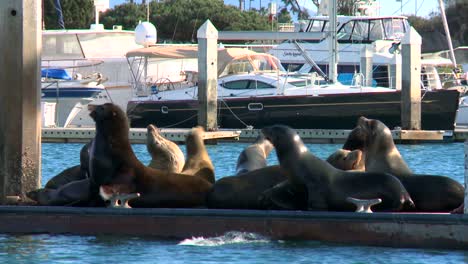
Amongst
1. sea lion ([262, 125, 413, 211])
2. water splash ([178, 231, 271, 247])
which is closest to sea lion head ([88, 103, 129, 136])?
water splash ([178, 231, 271, 247])

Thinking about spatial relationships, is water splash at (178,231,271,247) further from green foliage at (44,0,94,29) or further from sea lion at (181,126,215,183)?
green foliage at (44,0,94,29)

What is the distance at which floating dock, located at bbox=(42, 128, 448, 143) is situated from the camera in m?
27.1

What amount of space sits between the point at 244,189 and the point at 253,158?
142 centimetres

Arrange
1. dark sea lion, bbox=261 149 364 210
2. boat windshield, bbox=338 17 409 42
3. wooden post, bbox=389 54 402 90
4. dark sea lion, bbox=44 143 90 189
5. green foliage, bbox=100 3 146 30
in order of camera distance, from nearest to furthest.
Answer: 1. dark sea lion, bbox=261 149 364 210
2. dark sea lion, bbox=44 143 90 189
3. wooden post, bbox=389 54 402 90
4. boat windshield, bbox=338 17 409 42
5. green foliage, bbox=100 3 146 30

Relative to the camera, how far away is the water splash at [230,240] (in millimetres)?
11250

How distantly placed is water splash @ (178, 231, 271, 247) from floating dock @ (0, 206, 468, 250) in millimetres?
44

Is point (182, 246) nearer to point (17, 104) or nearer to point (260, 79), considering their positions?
point (17, 104)

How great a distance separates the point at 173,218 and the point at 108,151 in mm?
987

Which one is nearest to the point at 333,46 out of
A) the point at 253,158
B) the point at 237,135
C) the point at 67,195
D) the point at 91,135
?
the point at 237,135

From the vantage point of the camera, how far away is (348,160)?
12383 millimetres

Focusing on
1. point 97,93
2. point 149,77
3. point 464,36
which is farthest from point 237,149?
point 464,36

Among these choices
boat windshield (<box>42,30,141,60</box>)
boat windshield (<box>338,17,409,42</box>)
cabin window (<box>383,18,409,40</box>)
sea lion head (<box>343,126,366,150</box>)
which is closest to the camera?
sea lion head (<box>343,126,366,150</box>)

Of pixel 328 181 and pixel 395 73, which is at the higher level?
pixel 395 73

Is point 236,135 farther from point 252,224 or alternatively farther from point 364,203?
point 364,203
